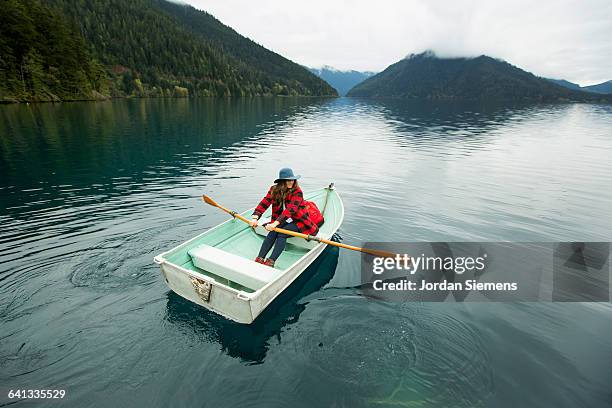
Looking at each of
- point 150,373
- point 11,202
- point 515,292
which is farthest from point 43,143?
point 515,292

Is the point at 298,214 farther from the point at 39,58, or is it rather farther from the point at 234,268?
the point at 39,58

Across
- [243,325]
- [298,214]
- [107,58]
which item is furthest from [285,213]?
[107,58]

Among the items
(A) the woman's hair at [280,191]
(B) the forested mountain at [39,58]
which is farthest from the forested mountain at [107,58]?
(A) the woman's hair at [280,191]

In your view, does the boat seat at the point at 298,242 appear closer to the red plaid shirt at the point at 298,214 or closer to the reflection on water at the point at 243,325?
the red plaid shirt at the point at 298,214

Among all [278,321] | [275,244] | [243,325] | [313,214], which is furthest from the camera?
[313,214]

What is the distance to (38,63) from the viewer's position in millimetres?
57875

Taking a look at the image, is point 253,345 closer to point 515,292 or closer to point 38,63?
point 515,292

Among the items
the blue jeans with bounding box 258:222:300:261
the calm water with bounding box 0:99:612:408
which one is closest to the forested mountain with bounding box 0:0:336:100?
the calm water with bounding box 0:99:612:408

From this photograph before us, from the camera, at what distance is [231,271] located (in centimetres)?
684

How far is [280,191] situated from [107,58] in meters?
134

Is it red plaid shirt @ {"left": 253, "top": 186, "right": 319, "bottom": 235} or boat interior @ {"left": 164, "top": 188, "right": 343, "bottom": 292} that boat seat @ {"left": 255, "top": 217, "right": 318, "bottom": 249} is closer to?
boat interior @ {"left": 164, "top": 188, "right": 343, "bottom": 292}

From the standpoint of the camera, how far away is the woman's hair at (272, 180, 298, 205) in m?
8.61

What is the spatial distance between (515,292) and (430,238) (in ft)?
11.4

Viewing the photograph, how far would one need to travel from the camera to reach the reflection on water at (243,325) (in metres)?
6.00
